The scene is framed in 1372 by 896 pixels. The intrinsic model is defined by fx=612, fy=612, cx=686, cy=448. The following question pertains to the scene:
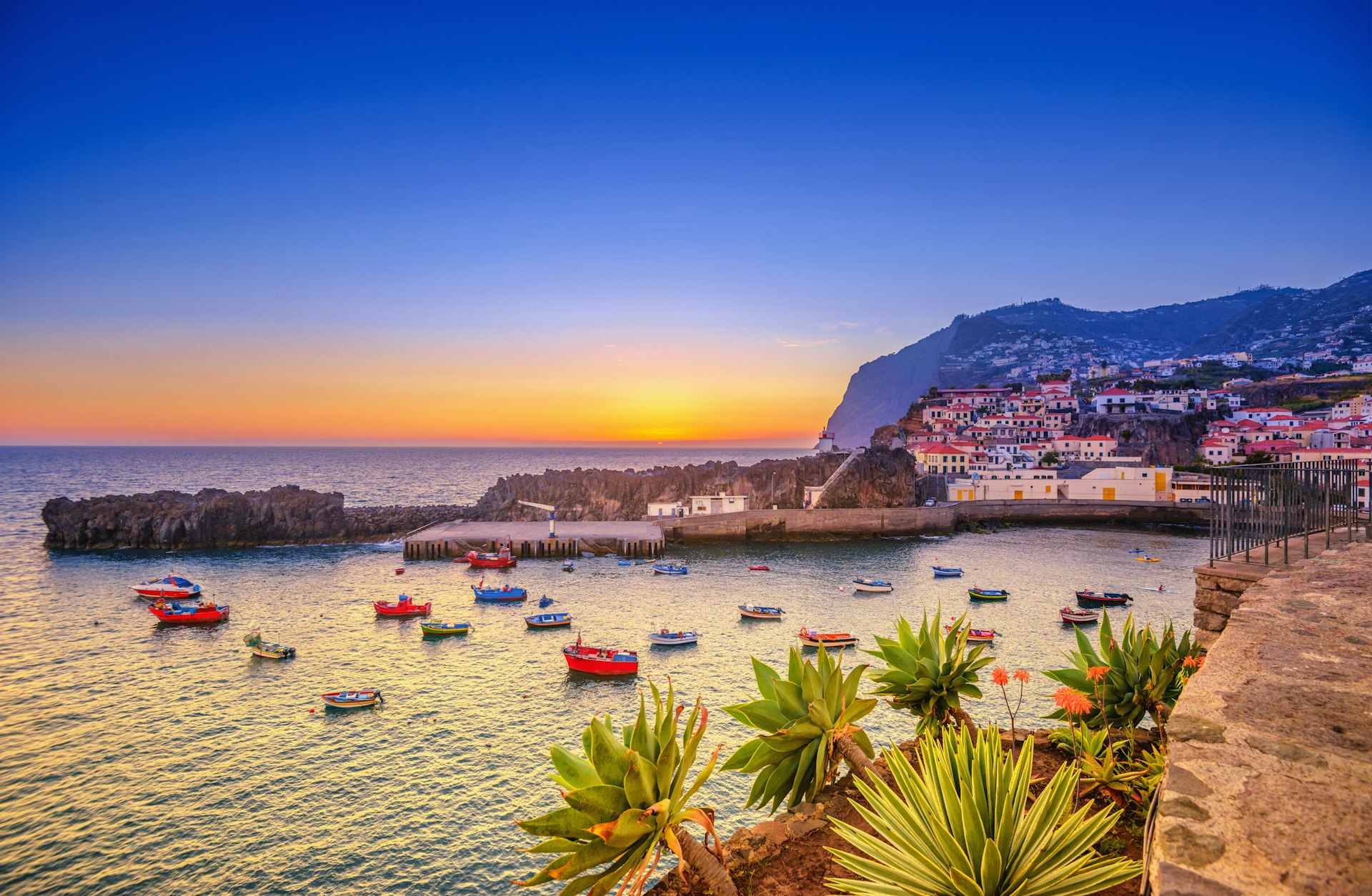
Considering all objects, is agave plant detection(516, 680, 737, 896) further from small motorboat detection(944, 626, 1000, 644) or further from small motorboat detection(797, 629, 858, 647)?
small motorboat detection(944, 626, 1000, 644)

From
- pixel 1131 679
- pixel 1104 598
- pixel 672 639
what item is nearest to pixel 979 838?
pixel 1131 679

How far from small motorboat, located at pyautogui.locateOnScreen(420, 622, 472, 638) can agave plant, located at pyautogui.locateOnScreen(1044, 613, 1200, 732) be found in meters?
22.4

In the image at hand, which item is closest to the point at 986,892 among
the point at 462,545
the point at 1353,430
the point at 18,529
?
the point at 462,545

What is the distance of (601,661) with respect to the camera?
18.9m

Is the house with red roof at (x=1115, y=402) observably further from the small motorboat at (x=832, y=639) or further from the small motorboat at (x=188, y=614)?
the small motorboat at (x=188, y=614)

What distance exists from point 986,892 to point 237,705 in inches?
839

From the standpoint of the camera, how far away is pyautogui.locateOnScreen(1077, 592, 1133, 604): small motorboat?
1032 inches

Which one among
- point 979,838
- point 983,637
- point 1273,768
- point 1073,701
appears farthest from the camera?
point 983,637

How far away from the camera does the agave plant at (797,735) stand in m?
4.21

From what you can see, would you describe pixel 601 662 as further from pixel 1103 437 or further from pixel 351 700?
pixel 1103 437

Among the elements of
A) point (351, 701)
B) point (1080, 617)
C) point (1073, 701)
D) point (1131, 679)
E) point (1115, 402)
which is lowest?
point (351, 701)

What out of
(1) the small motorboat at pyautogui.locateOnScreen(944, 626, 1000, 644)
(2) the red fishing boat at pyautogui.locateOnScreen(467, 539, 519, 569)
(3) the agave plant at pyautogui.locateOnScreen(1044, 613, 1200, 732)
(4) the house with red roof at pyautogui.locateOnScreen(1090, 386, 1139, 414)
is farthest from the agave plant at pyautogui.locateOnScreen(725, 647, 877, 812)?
(4) the house with red roof at pyautogui.locateOnScreen(1090, 386, 1139, 414)

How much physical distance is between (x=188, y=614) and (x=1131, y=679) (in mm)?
31717

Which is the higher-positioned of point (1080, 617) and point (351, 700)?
point (1080, 617)
